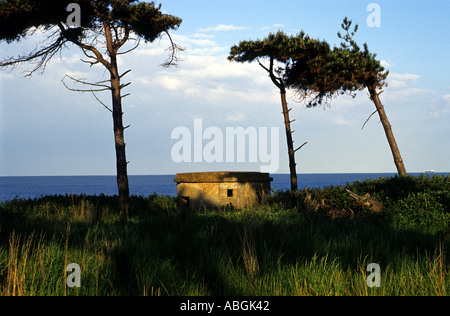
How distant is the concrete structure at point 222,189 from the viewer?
14.0 m

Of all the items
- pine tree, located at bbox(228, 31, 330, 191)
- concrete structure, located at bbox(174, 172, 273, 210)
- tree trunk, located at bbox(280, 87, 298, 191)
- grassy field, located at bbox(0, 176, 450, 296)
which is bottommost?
grassy field, located at bbox(0, 176, 450, 296)

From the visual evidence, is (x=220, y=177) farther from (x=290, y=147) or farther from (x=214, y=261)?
(x=214, y=261)

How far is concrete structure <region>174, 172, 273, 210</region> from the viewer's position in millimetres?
14016

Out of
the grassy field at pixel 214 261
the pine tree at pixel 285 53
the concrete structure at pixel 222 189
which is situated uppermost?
the pine tree at pixel 285 53

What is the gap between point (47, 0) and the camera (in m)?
14.2

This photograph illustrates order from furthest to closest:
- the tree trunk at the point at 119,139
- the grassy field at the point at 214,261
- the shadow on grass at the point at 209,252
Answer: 1. the tree trunk at the point at 119,139
2. the shadow on grass at the point at 209,252
3. the grassy field at the point at 214,261

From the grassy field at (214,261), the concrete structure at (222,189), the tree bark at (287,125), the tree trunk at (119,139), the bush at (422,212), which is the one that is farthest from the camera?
the tree bark at (287,125)

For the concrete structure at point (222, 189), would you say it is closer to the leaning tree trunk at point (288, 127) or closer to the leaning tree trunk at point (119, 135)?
the leaning tree trunk at point (119, 135)

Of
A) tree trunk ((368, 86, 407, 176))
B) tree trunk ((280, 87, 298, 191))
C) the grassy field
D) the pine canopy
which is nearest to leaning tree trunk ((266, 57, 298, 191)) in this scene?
tree trunk ((280, 87, 298, 191))

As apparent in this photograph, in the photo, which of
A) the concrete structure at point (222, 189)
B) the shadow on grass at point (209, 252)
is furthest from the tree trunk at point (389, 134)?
the shadow on grass at point (209, 252)

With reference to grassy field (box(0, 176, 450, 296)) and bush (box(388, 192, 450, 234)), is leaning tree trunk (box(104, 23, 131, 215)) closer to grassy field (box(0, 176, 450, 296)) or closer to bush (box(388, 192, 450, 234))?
grassy field (box(0, 176, 450, 296))

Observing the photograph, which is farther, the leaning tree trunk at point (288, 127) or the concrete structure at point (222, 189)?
the leaning tree trunk at point (288, 127)

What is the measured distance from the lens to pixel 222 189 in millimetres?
14055

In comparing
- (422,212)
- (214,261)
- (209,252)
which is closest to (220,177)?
(422,212)
